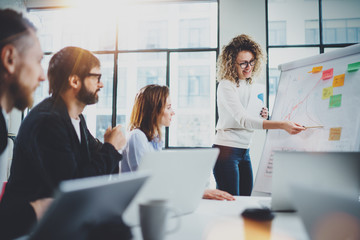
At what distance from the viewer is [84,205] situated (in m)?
0.48

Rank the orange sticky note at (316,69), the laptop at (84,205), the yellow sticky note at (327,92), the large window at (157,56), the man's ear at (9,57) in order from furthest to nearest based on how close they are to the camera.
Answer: the large window at (157,56)
the orange sticky note at (316,69)
the yellow sticky note at (327,92)
the man's ear at (9,57)
the laptop at (84,205)

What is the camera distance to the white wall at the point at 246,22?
147 inches

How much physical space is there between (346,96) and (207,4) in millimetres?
3035

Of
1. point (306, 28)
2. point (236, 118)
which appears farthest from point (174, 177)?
point (306, 28)

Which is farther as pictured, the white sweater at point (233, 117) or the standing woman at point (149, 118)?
the white sweater at point (233, 117)

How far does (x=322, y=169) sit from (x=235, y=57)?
132 centimetres

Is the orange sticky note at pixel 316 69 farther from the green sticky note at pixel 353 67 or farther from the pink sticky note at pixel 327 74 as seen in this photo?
the green sticky note at pixel 353 67

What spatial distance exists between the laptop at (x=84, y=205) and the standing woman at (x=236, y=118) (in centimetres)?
138

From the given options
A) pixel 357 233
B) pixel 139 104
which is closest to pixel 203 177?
pixel 357 233

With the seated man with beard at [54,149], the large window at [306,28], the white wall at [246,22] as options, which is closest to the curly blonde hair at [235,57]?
the seated man with beard at [54,149]

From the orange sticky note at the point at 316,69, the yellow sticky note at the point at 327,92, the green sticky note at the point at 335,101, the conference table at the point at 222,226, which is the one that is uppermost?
the orange sticky note at the point at 316,69

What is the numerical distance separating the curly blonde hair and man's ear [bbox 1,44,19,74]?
1.43 meters

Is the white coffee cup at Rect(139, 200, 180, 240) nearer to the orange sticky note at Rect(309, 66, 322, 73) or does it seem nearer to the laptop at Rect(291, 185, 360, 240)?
the laptop at Rect(291, 185, 360, 240)

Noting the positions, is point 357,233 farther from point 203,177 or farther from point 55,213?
point 55,213
